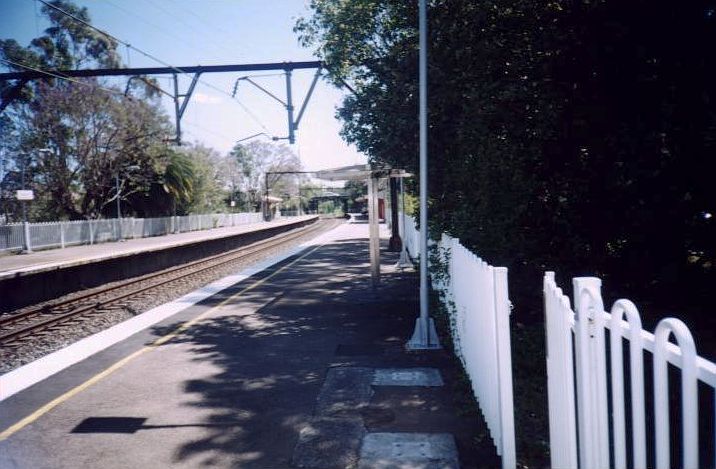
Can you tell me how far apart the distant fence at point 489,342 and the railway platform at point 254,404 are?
0.32 metres

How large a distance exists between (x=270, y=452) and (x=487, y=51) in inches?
271

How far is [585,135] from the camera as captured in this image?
602 cm

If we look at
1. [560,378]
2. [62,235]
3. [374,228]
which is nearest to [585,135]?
[560,378]

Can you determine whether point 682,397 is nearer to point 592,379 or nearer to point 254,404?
point 592,379

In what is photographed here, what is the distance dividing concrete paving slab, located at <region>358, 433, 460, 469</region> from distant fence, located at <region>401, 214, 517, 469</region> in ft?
1.38

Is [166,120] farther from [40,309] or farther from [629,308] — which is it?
[629,308]

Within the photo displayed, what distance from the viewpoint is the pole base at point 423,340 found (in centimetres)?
696

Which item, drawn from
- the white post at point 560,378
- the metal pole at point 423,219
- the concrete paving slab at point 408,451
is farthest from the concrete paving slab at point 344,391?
the white post at point 560,378

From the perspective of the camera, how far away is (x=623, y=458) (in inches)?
84.8

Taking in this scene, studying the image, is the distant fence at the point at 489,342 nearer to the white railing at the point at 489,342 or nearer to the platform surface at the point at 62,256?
the white railing at the point at 489,342

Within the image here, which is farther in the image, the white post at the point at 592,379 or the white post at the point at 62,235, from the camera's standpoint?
the white post at the point at 62,235

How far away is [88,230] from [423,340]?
2841 cm

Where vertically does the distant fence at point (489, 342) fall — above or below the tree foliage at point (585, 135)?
below

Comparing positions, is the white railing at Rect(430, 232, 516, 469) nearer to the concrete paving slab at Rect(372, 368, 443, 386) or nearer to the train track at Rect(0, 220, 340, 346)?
the concrete paving slab at Rect(372, 368, 443, 386)
